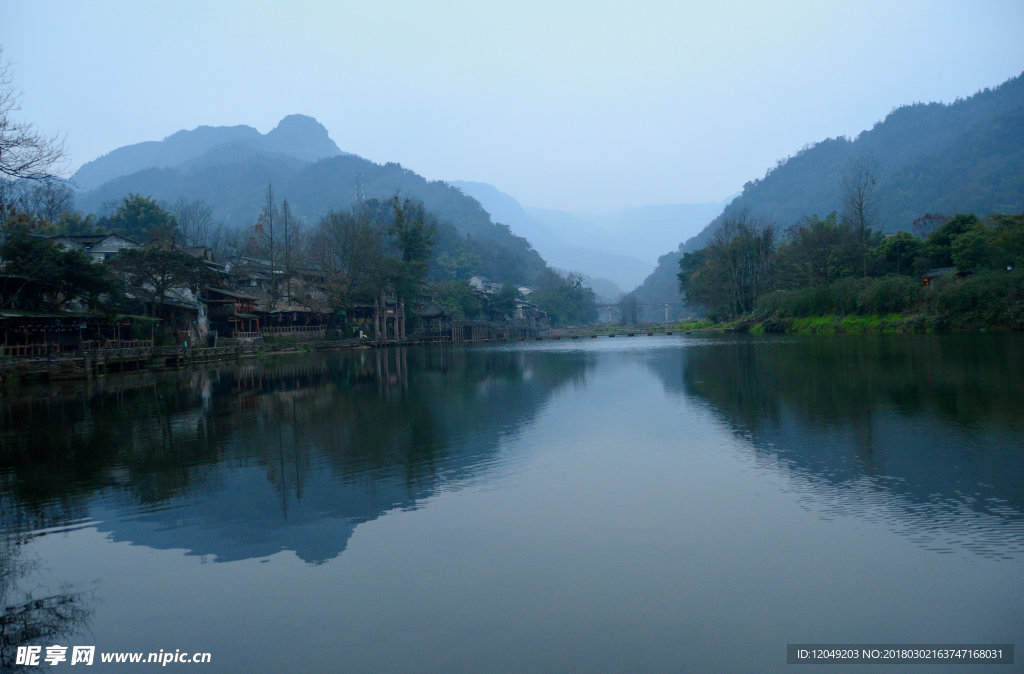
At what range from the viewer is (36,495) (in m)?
8.88

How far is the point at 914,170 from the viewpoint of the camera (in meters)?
118

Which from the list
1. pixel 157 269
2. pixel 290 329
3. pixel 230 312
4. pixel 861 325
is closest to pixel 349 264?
pixel 290 329

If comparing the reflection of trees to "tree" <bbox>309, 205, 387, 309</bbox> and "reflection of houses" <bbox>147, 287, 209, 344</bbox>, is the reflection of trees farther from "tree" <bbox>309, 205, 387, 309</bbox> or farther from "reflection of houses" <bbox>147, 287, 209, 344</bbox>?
"tree" <bbox>309, 205, 387, 309</bbox>

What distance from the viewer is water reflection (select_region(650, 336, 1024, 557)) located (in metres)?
6.68

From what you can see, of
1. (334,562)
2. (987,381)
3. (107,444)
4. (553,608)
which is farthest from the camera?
(987,381)

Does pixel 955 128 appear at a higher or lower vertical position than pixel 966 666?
higher

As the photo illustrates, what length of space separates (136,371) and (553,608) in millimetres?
31984

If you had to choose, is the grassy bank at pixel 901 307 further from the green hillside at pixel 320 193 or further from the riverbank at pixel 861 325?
the green hillside at pixel 320 193

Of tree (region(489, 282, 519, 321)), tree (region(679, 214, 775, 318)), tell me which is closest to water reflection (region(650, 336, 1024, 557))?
tree (region(679, 214, 775, 318))

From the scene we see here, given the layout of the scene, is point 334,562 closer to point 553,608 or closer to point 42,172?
point 553,608

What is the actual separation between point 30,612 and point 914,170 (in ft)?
467

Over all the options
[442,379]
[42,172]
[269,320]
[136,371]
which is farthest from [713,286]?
[42,172]

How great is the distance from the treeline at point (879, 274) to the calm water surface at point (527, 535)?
87.2 feet

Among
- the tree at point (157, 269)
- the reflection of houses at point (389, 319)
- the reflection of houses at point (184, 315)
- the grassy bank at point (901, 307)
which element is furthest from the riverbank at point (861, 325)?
the reflection of houses at point (184, 315)
